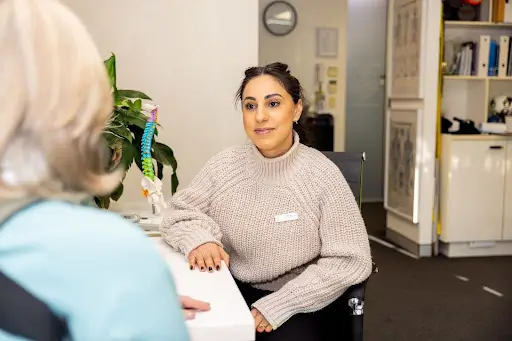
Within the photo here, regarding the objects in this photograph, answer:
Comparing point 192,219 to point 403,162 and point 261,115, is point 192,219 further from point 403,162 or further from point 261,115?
point 403,162

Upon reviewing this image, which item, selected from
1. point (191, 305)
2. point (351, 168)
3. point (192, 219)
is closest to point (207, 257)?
point (192, 219)

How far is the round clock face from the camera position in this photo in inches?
232

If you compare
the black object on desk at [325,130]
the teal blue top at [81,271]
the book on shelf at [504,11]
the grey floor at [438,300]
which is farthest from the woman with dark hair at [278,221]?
the black object on desk at [325,130]

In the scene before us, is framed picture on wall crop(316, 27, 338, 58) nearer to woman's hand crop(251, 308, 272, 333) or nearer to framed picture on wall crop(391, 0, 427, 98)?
framed picture on wall crop(391, 0, 427, 98)

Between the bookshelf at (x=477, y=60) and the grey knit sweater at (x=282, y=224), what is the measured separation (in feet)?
9.78

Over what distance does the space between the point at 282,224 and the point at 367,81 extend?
5188 mm

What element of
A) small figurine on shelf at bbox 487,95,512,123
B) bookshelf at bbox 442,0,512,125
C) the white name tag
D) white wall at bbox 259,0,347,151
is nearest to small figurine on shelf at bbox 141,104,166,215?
the white name tag

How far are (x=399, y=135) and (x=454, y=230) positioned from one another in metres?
0.88

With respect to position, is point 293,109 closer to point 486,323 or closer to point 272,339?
point 272,339

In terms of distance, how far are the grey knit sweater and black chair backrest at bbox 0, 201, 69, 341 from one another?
90cm

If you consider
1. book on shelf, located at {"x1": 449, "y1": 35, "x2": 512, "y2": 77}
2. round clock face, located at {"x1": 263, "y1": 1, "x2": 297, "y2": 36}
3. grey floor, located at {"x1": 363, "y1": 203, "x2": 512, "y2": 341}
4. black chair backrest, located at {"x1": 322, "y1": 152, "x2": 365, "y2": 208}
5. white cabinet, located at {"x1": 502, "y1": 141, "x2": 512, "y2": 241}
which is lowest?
grey floor, located at {"x1": 363, "y1": 203, "x2": 512, "y2": 341}

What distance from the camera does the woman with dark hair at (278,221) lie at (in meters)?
1.54

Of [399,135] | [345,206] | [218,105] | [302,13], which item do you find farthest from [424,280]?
[302,13]

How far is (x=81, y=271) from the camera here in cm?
61
